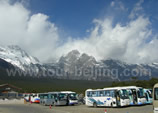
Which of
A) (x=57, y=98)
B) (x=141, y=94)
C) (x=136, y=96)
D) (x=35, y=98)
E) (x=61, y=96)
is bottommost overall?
(x=35, y=98)

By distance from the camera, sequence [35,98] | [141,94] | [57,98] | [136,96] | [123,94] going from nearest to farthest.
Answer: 1. [123,94]
2. [136,96]
3. [141,94]
4. [57,98]
5. [35,98]

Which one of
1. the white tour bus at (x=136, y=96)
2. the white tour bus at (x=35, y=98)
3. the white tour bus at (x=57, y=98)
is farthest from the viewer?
the white tour bus at (x=35, y=98)

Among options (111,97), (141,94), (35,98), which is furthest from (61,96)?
(35,98)

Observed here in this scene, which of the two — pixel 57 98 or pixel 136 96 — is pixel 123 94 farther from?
pixel 57 98

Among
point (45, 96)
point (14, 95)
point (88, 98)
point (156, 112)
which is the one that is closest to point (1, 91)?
point (14, 95)

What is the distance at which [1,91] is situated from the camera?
401ft

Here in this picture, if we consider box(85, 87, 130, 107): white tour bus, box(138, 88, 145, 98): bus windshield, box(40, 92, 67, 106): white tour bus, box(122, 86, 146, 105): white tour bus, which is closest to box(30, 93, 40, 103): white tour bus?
box(40, 92, 67, 106): white tour bus

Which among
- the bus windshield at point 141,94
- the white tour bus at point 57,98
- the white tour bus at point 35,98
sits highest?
the bus windshield at point 141,94

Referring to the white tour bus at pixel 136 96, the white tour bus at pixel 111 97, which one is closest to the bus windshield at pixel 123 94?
the white tour bus at pixel 111 97

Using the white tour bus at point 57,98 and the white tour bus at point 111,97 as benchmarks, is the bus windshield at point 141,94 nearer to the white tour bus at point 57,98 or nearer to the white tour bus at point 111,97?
the white tour bus at point 111,97

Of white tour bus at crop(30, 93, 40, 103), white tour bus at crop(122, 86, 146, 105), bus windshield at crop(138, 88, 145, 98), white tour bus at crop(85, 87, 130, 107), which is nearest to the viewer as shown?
white tour bus at crop(85, 87, 130, 107)

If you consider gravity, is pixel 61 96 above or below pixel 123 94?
below

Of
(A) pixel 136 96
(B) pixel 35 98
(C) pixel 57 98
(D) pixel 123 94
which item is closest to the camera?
(D) pixel 123 94

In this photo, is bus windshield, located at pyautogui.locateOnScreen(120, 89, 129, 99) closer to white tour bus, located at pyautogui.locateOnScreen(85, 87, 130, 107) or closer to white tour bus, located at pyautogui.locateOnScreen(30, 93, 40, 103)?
Result: white tour bus, located at pyautogui.locateOnScreen(85, 87, 130, 107)
